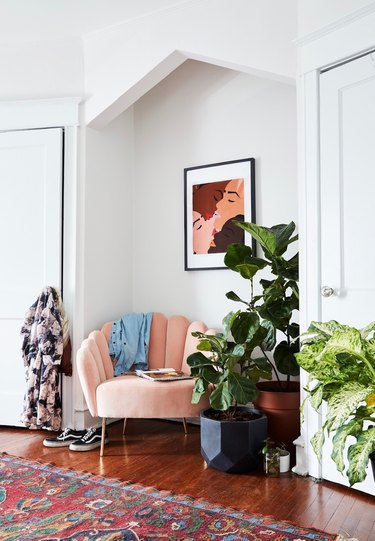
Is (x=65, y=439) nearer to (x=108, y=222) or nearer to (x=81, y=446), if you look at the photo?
(x=81, y=446)

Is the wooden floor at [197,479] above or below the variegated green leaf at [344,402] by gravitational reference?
below

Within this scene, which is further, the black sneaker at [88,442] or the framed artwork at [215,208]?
the framed artwork at [215,208]

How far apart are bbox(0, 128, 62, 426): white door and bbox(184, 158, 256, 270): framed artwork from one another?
97cm

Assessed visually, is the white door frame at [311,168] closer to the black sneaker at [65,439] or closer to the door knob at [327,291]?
the door knob at [327,291]

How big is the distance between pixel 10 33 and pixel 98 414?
271cm

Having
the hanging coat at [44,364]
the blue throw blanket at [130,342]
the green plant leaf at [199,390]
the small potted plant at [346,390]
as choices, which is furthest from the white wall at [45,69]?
→ the small potted plant at [346,390]

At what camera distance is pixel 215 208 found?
3875 mm

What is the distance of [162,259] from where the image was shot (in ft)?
13.7

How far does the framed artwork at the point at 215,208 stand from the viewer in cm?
375

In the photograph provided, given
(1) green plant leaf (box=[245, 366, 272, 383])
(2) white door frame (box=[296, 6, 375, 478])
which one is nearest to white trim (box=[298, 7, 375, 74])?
(2) white door frame (box=[296, 6, 375, 478])

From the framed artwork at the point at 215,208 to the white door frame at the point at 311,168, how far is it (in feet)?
2.88

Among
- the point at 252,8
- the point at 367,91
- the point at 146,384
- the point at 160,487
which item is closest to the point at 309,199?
the point at 367,91

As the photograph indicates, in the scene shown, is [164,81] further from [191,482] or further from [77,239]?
[191,482]

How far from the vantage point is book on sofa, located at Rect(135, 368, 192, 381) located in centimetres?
332
